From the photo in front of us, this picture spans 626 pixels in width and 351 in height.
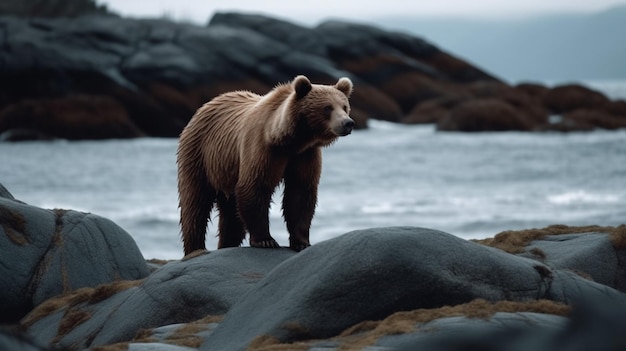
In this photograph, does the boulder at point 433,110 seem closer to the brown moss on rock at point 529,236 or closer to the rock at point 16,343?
the brown moss on rock at point 529,236

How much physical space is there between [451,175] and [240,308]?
2027 centimetres

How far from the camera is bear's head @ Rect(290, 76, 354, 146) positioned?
27.0 feet

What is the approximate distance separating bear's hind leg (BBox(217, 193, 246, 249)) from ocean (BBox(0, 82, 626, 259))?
4985mm

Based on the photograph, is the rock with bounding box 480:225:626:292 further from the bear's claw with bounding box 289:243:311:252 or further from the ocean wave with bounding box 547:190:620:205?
the ocean wave with bounding box 547:190:620:205

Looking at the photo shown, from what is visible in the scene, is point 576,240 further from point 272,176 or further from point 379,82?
point 379,82

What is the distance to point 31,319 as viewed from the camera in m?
8.21

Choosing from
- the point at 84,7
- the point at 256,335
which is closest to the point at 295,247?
the point at 256,335

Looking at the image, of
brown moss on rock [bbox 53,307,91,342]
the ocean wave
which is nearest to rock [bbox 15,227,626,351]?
brown moss on rock [bbox 53,307,91,342]

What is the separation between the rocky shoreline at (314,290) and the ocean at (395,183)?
5.86 meters

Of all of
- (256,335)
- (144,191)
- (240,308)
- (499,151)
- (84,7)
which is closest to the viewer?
(256,335)

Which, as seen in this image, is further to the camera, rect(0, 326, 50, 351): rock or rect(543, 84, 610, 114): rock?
rect(543, 84, 610, 114): rock

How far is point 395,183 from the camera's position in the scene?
81.8 feet

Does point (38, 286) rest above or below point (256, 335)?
below

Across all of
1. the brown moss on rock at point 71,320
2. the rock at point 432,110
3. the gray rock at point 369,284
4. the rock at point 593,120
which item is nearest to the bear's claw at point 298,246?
the brown moss on rock at point 71,320
